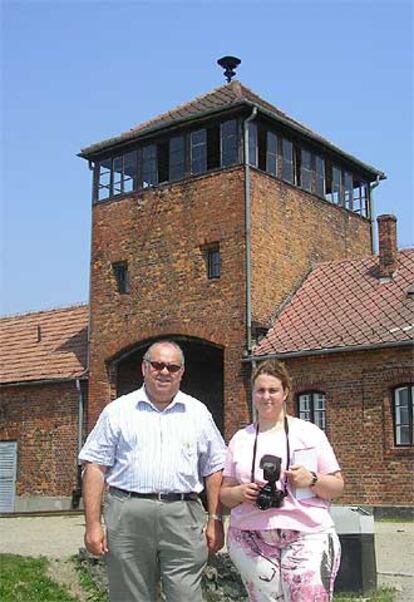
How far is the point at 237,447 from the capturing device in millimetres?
4883

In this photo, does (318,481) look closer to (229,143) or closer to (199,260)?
(199,260)

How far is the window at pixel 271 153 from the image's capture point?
2205cm

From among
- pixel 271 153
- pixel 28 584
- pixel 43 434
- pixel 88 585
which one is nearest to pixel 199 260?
pixel 271 153

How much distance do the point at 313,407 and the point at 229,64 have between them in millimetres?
10901

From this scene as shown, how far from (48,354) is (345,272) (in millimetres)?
9828

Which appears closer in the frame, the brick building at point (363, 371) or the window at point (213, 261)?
the brick building at point (363, 371)

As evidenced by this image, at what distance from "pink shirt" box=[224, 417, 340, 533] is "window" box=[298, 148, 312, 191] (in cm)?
1892

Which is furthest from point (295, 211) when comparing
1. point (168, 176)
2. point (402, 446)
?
point (402, 446)

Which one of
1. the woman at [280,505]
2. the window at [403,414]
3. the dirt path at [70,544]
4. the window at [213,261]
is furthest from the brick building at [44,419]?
the woman at [280,505]

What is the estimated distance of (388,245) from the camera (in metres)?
21.2

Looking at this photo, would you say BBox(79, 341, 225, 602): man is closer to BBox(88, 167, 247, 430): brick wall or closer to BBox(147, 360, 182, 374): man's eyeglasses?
BBox(147, 360, 182, 374): man's eyeglasses

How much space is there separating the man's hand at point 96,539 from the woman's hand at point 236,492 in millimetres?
757

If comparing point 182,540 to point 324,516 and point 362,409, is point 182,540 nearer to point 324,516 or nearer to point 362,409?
point 324,516

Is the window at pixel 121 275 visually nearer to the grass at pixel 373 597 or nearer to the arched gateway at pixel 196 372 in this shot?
the arched gateway at pixel 196 372
